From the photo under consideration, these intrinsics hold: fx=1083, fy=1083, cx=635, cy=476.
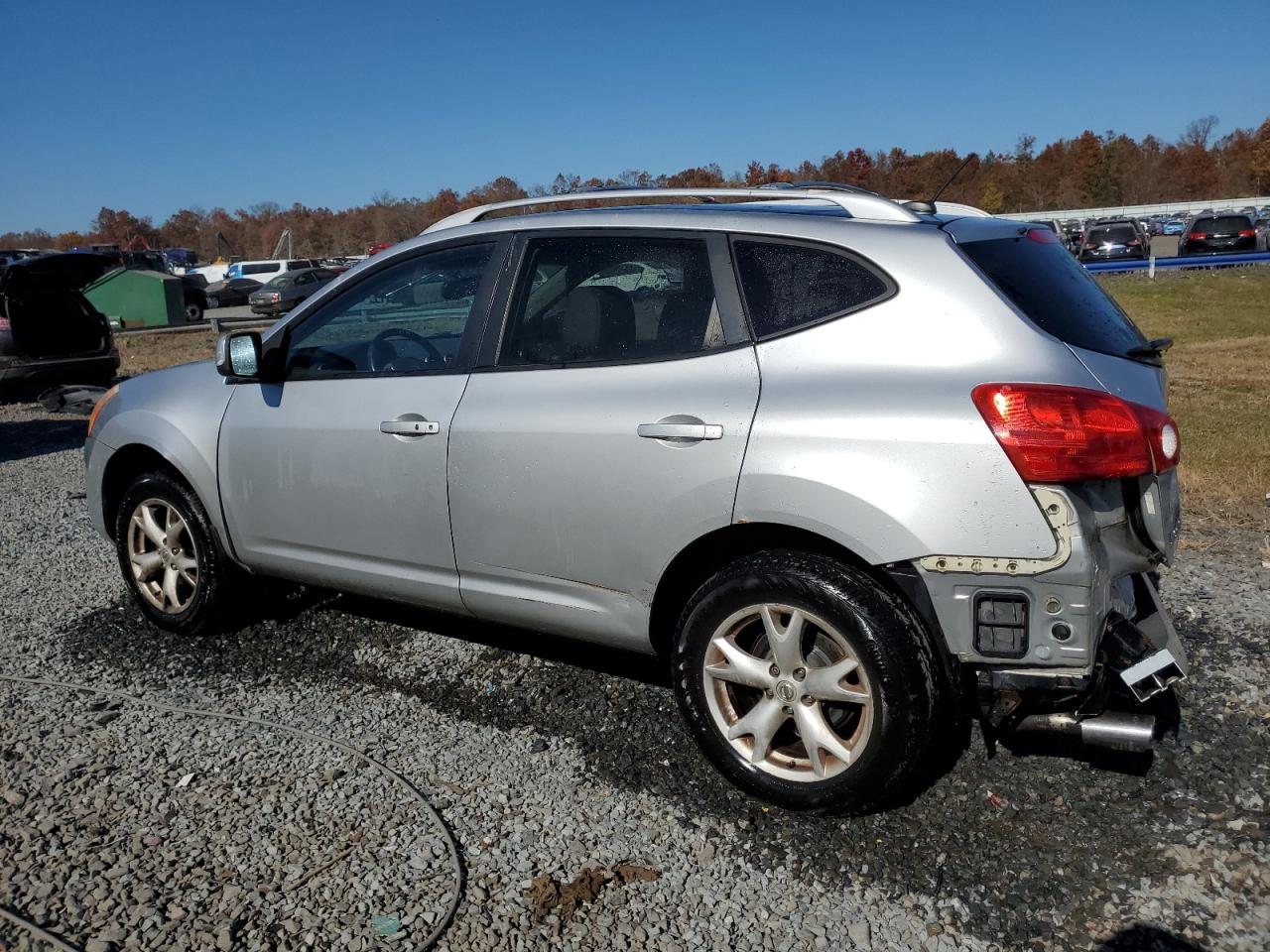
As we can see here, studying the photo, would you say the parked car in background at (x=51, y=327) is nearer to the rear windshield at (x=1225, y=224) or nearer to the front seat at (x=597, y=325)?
the front seat at (x=597, y=325)

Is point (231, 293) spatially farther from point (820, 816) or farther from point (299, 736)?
point (820, 816)

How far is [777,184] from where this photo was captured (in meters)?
4.31

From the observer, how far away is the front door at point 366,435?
158 inches

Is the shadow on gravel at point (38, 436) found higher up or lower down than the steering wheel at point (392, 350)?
lower down

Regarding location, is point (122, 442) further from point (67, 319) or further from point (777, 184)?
point (67, 319)

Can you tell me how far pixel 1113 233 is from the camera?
114 feet

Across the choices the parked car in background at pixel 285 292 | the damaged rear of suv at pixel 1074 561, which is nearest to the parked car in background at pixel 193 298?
the parked car in background at pixel 285 292

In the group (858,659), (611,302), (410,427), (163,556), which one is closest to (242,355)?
(410,427)

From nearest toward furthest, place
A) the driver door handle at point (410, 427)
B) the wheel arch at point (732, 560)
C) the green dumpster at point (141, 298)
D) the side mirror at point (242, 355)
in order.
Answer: the wheel arch at point (732, 560), the driver door handle at point (410, 427), the side mirror at point (242, 355), the green dumpster at point (141, 298)

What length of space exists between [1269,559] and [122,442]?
5.66 m

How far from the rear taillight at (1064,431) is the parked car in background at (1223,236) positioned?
3419 cm

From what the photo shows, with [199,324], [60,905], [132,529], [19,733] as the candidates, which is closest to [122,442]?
[132,529]

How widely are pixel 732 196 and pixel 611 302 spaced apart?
2.07ft

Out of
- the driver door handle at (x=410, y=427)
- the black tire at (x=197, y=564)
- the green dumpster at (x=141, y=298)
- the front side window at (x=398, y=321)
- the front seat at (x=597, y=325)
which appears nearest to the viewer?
the front seat at (x=597, y=325)
